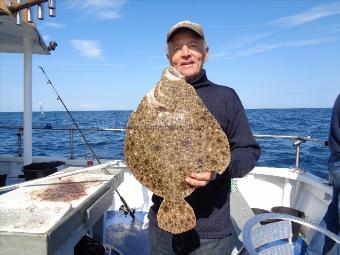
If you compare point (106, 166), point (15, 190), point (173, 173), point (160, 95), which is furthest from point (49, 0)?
point (173, 173)

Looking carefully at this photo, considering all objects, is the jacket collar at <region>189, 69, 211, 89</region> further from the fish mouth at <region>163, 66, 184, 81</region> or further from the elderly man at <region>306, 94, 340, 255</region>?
the elderly man at <region>306, 94, 340, 255</region>

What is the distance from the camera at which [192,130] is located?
197 cm

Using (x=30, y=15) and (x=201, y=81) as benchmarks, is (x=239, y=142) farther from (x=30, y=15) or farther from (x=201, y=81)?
(x=30, y=15)

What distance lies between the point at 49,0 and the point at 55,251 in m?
3.48

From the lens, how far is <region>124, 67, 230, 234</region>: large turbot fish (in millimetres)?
1933

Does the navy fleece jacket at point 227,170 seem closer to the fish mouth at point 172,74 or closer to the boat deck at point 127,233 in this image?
the fish mouth at point 172,74

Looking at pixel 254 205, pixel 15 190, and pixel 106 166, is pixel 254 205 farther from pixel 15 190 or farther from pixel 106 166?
pixel 15 190

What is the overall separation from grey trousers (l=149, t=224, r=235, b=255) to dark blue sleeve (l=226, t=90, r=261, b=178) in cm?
47

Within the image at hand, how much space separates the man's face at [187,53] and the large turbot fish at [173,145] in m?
0.14

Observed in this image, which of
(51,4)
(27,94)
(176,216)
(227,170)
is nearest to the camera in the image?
(176,216)

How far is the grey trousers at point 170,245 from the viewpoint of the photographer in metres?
2.10

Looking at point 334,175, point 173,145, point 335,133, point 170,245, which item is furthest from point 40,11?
point 334,175

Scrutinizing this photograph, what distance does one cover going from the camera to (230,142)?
85.2 inches

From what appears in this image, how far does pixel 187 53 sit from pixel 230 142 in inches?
26.1
